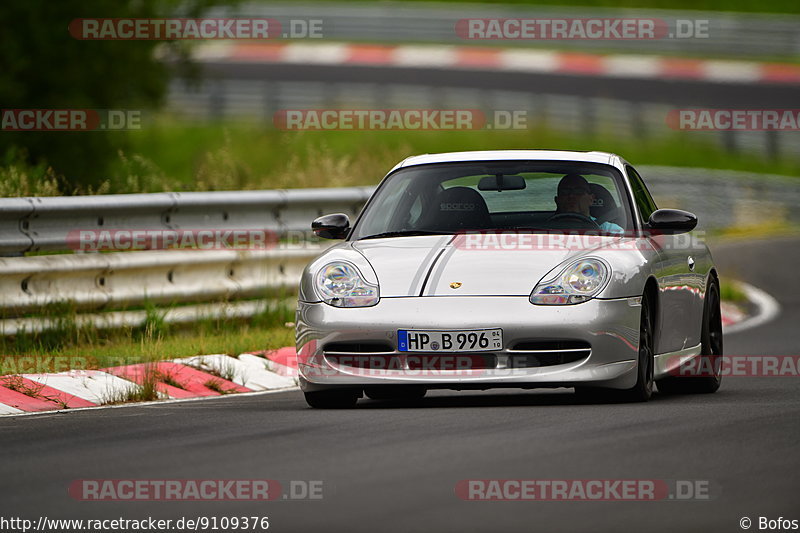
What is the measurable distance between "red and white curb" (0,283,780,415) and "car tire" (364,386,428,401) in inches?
46.4

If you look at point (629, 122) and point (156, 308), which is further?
point (629, 122)

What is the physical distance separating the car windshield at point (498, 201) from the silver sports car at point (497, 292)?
0.01 m

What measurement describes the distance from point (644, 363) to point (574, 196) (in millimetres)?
1314

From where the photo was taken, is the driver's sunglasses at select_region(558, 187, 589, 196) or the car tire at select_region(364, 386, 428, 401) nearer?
the car tire at select_region(364, 386, 428, 401)

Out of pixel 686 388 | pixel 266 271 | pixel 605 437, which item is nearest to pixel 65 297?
pixel 266 271

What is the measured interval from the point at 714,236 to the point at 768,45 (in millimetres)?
18833

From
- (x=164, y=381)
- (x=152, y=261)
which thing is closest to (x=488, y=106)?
(x=152, y=261)

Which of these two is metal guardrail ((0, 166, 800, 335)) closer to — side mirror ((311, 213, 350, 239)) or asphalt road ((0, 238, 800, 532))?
asphalt road ((0, 238, 800, 532))

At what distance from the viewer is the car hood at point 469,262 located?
30.3 ft

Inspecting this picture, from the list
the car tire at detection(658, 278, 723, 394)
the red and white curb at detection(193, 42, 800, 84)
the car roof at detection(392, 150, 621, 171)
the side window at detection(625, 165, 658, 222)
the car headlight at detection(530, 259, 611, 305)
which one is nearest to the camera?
the car headlight at detection(530, 259, 611, 305)

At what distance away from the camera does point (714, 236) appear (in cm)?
2598

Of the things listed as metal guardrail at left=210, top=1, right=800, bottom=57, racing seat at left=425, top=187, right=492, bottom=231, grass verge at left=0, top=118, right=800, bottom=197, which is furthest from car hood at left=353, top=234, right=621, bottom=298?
metal guardrail at left=210, top=1, right=800, bottom=57

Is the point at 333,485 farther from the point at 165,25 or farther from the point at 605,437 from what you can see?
the point at 165,25

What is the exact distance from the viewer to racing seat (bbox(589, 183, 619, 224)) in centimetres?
1027
